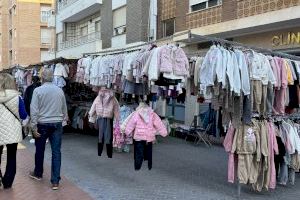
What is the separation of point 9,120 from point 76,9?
23517mm

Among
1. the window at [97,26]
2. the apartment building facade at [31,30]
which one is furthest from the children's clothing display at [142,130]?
the apartment building facade at [31,30]

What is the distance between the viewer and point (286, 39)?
1395 centimetres

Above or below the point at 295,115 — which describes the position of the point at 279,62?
above

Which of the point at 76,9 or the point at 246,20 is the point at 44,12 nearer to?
the point at 76,9

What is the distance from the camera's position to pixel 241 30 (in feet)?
49.6

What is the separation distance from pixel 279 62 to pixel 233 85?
4.56 ft

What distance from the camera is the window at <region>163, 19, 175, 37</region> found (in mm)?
19978

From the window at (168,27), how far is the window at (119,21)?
3520mm

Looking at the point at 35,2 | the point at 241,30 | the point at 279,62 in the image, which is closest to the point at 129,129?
the point at 279,62

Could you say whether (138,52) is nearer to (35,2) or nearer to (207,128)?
(207,128)

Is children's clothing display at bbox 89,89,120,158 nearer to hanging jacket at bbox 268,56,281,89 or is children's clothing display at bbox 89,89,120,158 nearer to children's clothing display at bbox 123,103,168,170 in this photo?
children's clothing display at bbox 123,103,168,170

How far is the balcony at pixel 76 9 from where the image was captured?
27.0 m

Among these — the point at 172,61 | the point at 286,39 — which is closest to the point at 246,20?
the point at 286,39

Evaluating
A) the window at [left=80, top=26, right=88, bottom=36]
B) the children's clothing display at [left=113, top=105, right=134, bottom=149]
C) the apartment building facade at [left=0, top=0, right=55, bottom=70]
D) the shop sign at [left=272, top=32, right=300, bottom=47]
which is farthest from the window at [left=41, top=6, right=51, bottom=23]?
the children's clothing display at [left=113, top=105, right=134, bottom=149]
